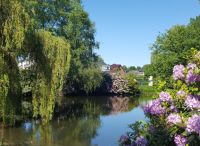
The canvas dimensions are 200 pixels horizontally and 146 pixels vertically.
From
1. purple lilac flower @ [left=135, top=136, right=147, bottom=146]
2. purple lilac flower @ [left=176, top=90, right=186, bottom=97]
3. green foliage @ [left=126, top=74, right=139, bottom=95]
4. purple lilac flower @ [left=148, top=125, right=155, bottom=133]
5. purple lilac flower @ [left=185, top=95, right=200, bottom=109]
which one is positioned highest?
green foliage @ [left=126, top=74, right=139, bottom=95]

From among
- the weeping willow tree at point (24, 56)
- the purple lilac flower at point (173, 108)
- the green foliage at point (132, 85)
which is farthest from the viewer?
the green foliage at point (132, 85)

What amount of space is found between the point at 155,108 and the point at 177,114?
0.55 meters

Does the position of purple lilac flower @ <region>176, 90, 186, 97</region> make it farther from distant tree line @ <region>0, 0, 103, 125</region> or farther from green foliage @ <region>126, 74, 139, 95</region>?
green foliage @ <region>126, 74, 139, 95</region>

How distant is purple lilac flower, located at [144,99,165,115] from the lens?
6.23 metres

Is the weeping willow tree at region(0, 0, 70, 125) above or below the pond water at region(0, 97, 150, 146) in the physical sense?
above

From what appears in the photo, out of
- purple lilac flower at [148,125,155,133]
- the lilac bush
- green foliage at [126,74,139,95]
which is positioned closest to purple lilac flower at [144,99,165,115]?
the lilac bush

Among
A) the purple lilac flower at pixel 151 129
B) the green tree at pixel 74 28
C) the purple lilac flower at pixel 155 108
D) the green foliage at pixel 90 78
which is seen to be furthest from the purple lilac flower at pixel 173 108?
the green foliage at pixel 90 78

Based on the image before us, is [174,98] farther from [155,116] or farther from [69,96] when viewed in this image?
[69,96]

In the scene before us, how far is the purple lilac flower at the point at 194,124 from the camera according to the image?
4918 millimetres

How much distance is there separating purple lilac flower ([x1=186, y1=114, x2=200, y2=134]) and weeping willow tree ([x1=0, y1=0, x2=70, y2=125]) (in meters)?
12.1

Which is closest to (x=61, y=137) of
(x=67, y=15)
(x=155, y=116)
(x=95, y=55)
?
(x=155, y=116)

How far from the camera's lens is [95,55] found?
40656 mm

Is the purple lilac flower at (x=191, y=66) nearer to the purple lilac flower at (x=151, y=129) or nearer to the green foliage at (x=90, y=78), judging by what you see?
the purple lilac flower at (x=151, y=129)

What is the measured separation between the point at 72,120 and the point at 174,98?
18.0 metres
